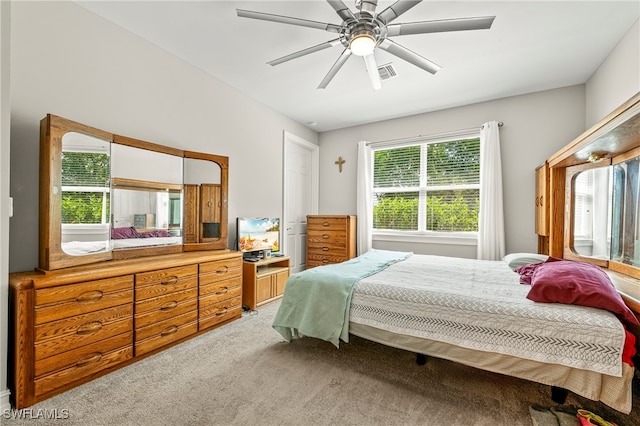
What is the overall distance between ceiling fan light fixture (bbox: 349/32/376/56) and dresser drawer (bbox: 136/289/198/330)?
8.01ft

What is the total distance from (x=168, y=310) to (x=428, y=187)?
382 cm

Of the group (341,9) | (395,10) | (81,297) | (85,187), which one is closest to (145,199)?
(85,187)

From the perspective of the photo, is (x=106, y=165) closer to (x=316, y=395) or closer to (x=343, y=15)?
(x=343, y=15)

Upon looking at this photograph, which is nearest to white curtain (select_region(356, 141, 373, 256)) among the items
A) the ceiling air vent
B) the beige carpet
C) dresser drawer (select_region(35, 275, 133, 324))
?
the ceiling air vent

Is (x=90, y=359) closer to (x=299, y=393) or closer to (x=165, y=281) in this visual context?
(x=165, y=281)

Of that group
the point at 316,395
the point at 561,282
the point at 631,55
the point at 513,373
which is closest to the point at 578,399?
the point at 513,373

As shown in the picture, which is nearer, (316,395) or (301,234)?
(316,395)

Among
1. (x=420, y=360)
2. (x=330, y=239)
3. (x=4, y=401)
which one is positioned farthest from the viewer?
(x=330, y=239)

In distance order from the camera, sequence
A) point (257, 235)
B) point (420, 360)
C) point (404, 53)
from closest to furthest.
Result: point (420, 360), point (404, 53), point (257, 235)

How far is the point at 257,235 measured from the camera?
3557 mm

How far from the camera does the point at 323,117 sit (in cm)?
450

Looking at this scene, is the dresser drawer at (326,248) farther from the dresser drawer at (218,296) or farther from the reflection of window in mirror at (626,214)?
the reflection of window in mirror at (626,214)

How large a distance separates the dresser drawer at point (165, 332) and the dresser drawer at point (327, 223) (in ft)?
8.23

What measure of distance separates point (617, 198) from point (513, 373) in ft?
6.42
